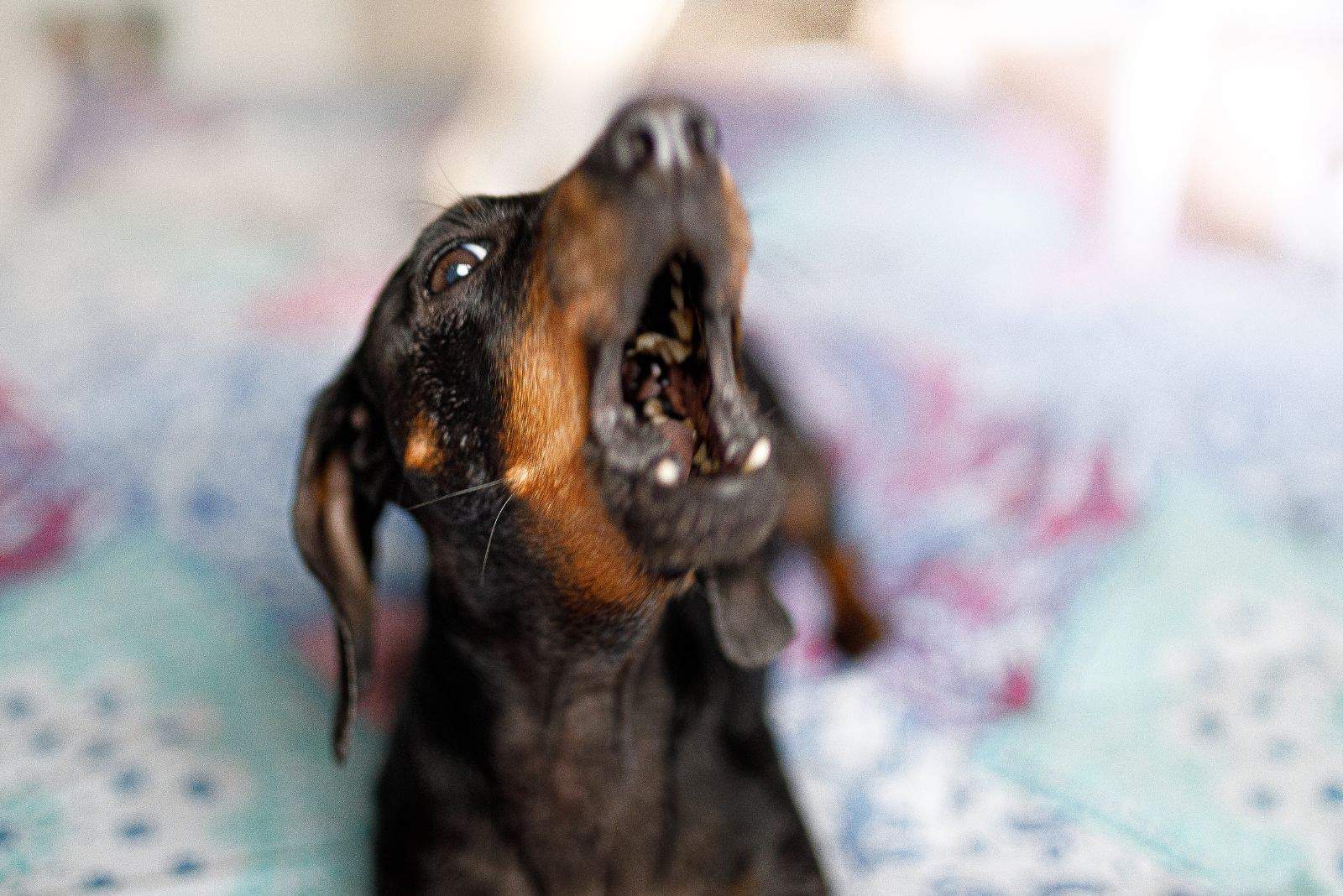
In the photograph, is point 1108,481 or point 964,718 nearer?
point 964,718

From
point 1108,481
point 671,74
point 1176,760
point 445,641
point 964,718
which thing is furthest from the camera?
point 671,74

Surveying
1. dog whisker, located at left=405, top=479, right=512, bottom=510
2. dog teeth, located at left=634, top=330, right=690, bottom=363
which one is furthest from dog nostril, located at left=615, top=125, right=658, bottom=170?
dog whisker, located at left=405, top=479, right=512, bottom=510

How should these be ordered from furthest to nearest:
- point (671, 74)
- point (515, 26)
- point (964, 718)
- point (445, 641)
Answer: point (515, 26) → point (671, 74) → point (964, 718) → point (445, 641)

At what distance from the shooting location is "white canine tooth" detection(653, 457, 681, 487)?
1070 millimetres

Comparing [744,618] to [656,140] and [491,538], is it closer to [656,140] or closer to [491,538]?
[491,538]

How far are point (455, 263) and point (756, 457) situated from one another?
1.46ft

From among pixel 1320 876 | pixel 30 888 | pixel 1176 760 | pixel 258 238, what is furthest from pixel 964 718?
pixel 258 238

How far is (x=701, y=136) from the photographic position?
1020 millimetres

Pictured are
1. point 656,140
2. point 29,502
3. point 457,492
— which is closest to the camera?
point 656,140

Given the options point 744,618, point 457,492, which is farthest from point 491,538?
point 744,618

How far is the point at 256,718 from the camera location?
193 centimetres

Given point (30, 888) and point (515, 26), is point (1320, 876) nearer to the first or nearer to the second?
point (30, 888)

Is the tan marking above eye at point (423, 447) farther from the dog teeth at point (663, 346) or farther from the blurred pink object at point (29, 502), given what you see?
the blurred pink object at point (29, 502)

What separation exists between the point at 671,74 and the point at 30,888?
3.16m
